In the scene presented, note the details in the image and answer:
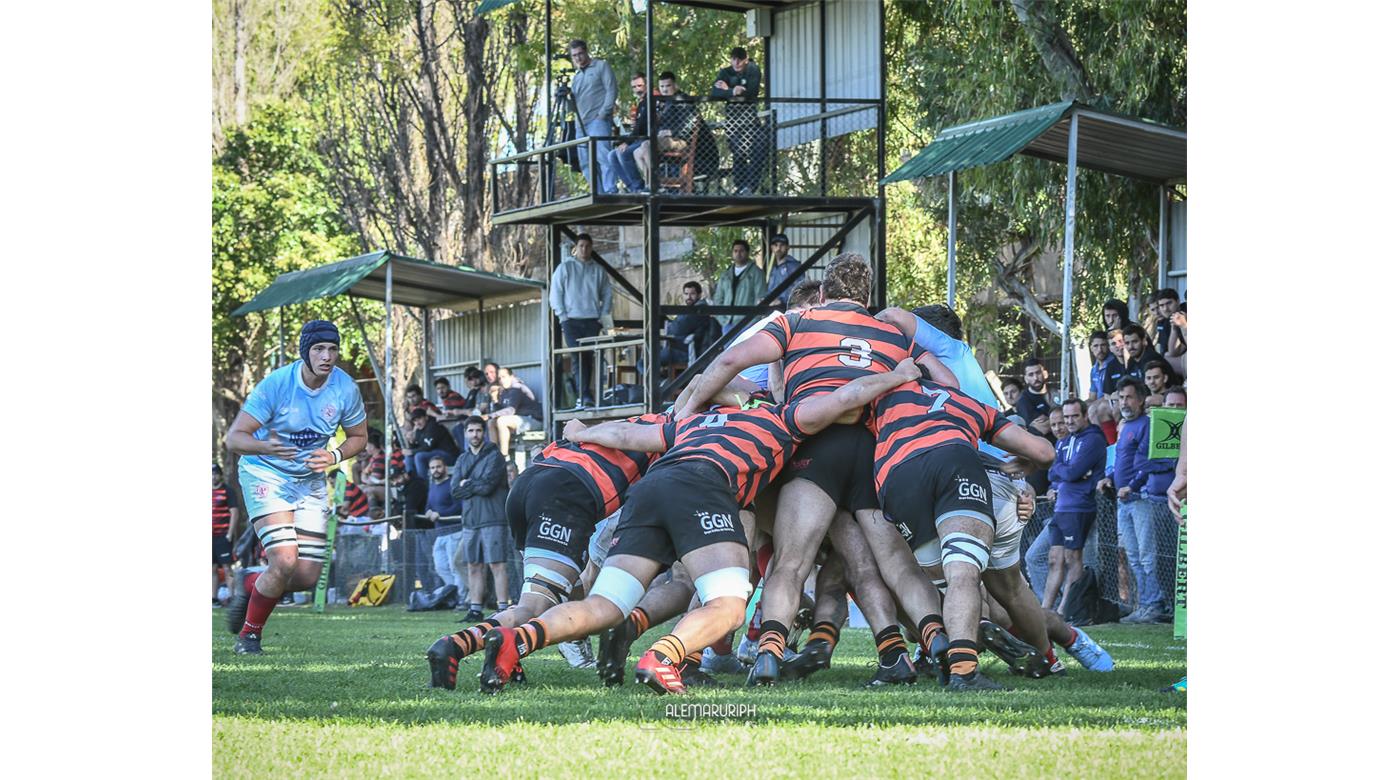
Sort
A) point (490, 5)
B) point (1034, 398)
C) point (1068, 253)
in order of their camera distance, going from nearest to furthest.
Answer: point (1068, 253), point (1034, 398), point (490, 5)

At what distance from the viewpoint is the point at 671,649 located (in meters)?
6.85

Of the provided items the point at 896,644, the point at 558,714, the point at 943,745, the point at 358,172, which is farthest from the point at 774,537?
the point at 358,172

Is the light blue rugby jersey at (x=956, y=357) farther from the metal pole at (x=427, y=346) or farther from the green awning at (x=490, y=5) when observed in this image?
the metal pole at (x=427, y=346)

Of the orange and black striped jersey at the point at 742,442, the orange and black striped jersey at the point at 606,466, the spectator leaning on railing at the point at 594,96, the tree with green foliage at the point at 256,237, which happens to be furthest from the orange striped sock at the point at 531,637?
the spectator leaning on railing at the point at 594,96

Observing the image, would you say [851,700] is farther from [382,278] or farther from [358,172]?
[358,172]

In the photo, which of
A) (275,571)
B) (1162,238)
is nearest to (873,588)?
(275,571)

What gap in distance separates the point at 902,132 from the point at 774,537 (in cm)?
1513

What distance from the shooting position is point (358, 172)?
69.3 feet

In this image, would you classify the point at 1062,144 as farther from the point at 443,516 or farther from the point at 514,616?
the point at 514,616

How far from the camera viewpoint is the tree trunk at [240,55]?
420 inches

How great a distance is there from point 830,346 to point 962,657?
5.14 feet

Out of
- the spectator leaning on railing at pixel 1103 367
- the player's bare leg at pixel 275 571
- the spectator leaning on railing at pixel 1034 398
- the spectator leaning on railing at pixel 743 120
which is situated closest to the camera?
the player's bare leg at pixel 275 571

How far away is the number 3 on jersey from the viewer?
8.14m

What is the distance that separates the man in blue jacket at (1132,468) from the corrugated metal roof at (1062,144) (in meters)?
2.01
